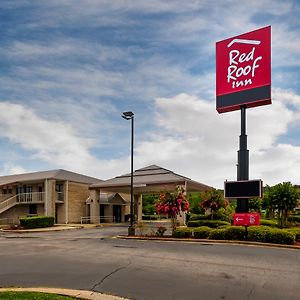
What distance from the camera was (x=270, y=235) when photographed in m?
19.5

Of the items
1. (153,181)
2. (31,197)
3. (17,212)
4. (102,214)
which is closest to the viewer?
(153,181)

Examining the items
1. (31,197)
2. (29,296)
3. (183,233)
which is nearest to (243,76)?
(183,233)

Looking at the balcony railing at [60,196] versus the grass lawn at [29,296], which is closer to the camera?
the grass lawn at [29,296]

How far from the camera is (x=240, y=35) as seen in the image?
24531 millimetres

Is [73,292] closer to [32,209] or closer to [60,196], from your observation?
[60,196]

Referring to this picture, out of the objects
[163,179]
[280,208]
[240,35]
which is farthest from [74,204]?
[240,35]

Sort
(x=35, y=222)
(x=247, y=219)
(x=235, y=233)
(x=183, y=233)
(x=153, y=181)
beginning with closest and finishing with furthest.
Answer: (x=247, y=219), (x=235, y=233), (x=183, y=233), (x=35, y=222), (x=153, y=181)

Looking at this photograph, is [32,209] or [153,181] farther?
[32,209]

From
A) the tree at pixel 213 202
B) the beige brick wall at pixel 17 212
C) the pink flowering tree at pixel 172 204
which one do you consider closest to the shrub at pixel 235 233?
the pink flowering tree at pixel 172 204

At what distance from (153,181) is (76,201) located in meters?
11.8

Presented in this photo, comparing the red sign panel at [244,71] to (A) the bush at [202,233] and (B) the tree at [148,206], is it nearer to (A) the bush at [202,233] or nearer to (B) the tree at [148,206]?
(A) the bush at [202,233]

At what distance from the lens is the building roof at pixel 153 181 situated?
3684cm

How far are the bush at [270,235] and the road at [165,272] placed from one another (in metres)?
1.93

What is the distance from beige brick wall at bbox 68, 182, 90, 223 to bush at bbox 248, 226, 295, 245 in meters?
27.4
